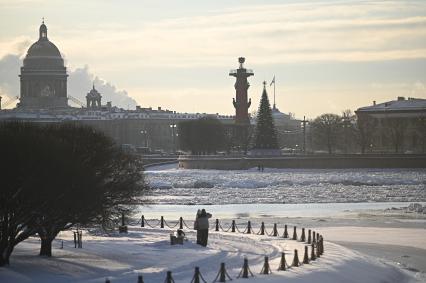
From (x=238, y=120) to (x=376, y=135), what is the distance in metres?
23.4

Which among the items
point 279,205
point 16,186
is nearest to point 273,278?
point 16,186

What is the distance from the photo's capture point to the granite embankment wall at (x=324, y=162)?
413 feet

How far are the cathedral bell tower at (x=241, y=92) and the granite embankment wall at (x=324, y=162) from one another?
20.3 metres

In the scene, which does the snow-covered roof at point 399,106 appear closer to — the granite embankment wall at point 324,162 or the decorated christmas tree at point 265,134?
the granite embankment wall at point 324,162

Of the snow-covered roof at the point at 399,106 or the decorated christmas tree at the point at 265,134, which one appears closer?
the decorated christmas tree at the point at 265,134

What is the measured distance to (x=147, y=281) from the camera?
105ft

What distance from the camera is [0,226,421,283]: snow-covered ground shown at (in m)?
33.3

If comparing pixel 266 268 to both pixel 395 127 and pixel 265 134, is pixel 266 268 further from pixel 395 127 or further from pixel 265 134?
pixel 395 127

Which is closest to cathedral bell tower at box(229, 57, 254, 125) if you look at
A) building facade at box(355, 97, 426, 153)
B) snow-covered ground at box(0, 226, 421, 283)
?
building facade at box(355, 97, 426, 153)

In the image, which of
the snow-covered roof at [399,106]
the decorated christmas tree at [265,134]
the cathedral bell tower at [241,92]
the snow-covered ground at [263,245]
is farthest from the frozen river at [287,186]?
the snow-covered roof at [399,106]

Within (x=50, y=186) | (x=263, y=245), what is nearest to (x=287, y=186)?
(x=263, y=245)

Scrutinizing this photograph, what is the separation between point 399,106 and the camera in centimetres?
19062

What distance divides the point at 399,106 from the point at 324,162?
213 feet

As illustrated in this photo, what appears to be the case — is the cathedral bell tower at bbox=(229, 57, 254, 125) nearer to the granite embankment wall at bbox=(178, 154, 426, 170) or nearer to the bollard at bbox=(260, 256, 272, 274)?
the granite embankment wall at bbox=(178, 154, 426, 170)
